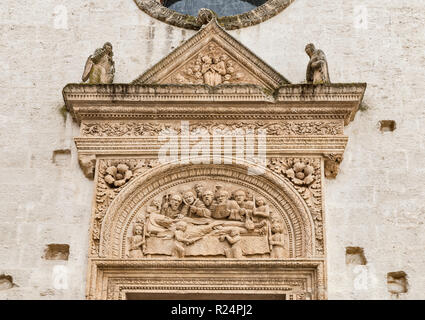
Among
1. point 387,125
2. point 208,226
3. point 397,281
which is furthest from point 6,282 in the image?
point 387,125

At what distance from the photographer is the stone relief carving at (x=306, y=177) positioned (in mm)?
11219

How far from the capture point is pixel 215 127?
11.8m

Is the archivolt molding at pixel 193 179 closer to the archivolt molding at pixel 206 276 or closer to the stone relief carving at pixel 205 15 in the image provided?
the archivolt molding at pixel 206 276

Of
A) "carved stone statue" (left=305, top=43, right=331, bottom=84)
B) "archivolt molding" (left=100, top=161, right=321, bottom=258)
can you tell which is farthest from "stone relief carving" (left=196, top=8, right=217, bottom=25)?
"archivolt molding" (left=100, top=161, right=321, bottom=258)

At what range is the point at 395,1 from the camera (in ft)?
42.8

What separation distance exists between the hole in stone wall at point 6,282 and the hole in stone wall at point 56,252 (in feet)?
1.63

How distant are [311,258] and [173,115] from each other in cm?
259

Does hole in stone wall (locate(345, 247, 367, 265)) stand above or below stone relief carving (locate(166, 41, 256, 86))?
below

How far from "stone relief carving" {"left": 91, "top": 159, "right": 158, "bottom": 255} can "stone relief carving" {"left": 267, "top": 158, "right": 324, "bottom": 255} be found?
158 centimetres

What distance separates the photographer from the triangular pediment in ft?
39.9

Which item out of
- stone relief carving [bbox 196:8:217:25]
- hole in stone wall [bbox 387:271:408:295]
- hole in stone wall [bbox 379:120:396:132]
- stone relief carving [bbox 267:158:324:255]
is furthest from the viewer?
stone relief carving [bbox 196:8:217:25]

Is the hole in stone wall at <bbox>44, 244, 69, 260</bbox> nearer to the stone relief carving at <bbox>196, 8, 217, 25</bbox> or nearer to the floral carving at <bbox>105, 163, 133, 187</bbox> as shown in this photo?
the floral carving at <bbox>105, 163, 133, 187</bbox>

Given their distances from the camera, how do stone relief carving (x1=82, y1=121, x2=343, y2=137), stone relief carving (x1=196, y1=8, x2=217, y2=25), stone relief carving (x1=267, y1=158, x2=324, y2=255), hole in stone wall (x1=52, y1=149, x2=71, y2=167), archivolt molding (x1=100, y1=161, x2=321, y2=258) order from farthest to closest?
stone relief carving (x1=196, y1=8, x2=217, y2=25)
hole in stone wall (x1=52, y1=149, x2=71, y2=167)
stone relief carving (x1=82, y1=121, x2=343, y2=137)
stone relief carving (x1=267, y1=158, x2=324, y2=255)
archivolt molding (x1=100, y1=161, x2=321, y2=258)

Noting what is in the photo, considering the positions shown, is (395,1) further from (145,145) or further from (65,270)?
(65,270)
